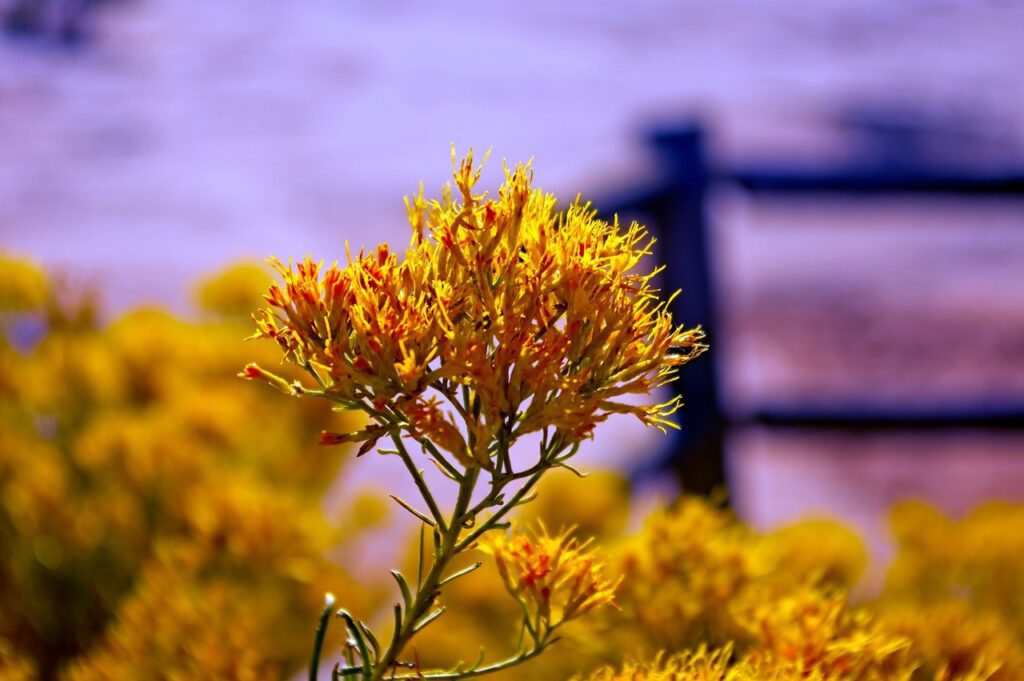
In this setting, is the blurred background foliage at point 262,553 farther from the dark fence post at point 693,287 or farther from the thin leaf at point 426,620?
the dark fence post at point 693,287

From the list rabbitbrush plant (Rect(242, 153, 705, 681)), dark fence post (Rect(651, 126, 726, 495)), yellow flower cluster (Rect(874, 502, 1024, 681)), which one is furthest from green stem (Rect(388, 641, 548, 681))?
dark fence post (Rect(651, 126, 726, 495))

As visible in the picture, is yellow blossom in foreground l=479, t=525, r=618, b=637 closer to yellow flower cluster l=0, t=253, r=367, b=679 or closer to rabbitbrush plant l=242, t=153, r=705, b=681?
rabbitbrush plant l=242, t=153, r=705, b=681

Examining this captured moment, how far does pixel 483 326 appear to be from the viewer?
0.76 ft

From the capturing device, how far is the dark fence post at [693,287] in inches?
43.3

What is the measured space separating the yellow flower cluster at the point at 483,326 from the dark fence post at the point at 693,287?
85 centimetres

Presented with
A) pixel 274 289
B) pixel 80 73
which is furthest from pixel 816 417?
pixel 80 73

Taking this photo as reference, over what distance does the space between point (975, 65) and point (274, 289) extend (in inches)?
250

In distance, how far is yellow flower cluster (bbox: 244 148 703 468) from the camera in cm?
→ 22

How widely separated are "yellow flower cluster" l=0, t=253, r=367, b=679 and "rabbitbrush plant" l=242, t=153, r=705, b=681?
0.18m

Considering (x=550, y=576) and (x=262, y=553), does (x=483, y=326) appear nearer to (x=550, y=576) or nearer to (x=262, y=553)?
(x=550, y=576)

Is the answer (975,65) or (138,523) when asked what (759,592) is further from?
(975,65)

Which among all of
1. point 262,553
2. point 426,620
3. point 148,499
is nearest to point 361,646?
point 426,620

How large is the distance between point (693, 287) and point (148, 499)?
27.5 inches

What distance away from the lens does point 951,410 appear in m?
1.14
